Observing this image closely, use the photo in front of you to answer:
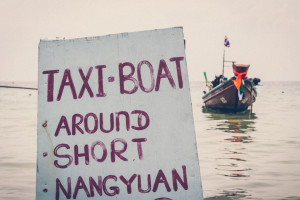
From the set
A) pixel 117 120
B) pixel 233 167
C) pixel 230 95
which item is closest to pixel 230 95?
pixel 230 95

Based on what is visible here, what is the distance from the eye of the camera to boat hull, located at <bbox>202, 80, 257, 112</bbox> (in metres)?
22.2

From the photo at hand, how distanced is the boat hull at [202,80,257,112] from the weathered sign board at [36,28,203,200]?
1976 centimetres

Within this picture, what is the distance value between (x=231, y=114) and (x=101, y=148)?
73.1 ft

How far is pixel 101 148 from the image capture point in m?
2.86

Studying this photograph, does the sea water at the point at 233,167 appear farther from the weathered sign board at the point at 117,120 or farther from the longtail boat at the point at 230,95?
the longtail boat at the point at 230,95

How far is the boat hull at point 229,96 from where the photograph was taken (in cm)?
2223

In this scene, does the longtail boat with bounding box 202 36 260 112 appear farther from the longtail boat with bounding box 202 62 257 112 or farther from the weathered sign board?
the weathered sign board

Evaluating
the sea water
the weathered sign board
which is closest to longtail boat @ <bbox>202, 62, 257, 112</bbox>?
the sea water

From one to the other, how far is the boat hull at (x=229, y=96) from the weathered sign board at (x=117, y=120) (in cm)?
1976

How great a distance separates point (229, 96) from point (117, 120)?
20.6 metres

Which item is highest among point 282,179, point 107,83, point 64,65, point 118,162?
point 64,65

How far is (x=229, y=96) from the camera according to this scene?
22.8 meters

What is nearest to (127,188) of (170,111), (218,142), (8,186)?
(170,111)

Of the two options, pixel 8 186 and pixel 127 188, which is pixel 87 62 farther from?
pixel 8 186
